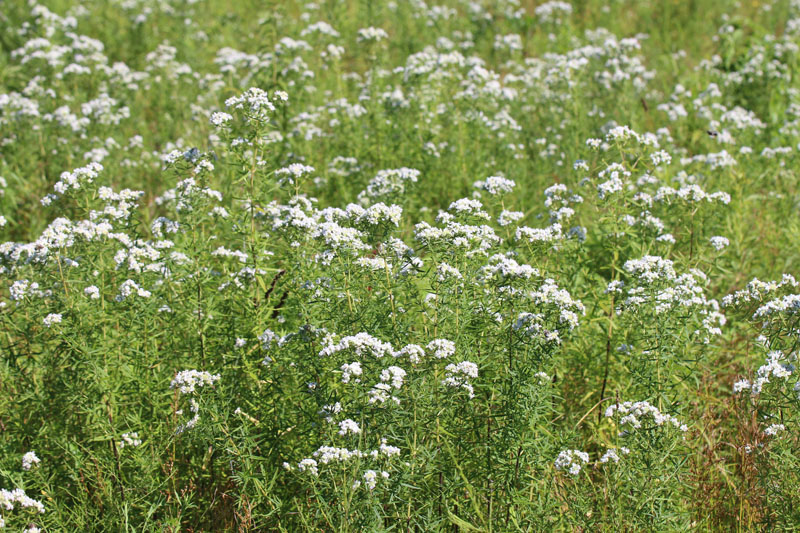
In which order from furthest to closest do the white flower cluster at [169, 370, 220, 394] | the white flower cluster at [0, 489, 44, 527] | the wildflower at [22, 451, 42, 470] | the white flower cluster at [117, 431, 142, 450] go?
the white flower cluster at [117, 431, 142, 450], the wildflower at [22, 451, 42, 470], the white flower cluster at [169, 370, 220, 394], the white flower cluster at [0, 489, 44, 527]

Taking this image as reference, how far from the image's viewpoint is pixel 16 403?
179 inches

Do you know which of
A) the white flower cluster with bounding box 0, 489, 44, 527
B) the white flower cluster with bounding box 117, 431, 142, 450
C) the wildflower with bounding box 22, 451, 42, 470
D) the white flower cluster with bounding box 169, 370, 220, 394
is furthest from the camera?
the white flower cluster with bounding box 117, 431, 142, 450

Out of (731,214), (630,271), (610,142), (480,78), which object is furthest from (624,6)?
(630,271)

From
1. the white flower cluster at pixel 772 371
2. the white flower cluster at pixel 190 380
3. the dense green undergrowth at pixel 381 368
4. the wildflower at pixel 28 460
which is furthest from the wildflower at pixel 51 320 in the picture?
the white flower cluster at pixel 772 371

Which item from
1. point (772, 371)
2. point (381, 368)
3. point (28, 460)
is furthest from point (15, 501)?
point (772, 371)

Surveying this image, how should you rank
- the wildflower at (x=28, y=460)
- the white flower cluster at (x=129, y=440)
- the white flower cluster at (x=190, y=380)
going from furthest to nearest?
the white flower cluster at (x=129, y=440), the wildflower at (x=28, y=460), the white flower cluster at (x=190, y=380)

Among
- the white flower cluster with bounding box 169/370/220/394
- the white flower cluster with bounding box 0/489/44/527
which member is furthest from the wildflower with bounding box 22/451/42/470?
the white flower cluster with bounding box 169/370/220/394

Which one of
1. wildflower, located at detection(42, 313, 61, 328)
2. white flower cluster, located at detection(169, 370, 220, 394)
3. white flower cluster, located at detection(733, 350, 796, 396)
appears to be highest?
white flower cluster, located at detection(733, 350, 796, 396)

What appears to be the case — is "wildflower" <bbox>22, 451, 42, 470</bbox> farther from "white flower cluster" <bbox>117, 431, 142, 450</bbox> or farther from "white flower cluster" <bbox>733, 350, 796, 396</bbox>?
"white flower cluster" <bbox>733, 350, 796, 396</bbox>

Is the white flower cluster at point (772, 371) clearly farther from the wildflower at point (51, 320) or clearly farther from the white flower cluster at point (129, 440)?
the wildflower at point (51, 320)

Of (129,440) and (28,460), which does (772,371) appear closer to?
(129,440)

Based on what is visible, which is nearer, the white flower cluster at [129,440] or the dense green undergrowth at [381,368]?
the dense green undergrowth at [381,368]

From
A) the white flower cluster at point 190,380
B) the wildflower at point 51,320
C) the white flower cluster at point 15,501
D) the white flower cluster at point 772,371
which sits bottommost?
the white flower cluster at point 15,501

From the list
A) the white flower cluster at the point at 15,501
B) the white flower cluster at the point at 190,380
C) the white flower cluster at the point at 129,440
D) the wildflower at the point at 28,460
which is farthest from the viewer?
the white flower cluster at the point at 129,440
